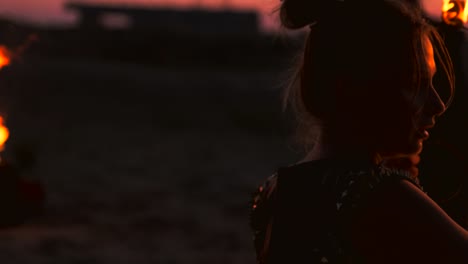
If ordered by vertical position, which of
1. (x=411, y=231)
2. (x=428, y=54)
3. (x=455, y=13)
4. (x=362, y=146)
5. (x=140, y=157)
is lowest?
(x=411, y=231)

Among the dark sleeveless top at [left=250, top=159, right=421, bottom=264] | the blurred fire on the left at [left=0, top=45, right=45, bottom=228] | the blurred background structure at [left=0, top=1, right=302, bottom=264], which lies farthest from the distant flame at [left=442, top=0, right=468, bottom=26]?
the blurred fire on the left at [left=0, top=45, right=45, bottom=228]

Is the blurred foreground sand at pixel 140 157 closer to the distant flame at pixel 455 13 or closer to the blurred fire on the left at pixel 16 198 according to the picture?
the blurred fire on the left at pixel 16 198

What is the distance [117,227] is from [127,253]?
3.50ft

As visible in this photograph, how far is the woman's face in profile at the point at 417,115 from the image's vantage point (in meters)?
1.34

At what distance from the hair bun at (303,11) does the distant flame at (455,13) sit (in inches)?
22.0

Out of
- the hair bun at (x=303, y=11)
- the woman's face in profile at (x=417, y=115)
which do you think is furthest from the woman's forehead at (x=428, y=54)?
the hair bun at (x=303, y=11)

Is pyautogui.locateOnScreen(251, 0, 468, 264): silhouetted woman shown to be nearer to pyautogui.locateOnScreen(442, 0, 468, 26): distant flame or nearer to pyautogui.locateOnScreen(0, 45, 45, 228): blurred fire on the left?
pyautogui.locateOnScreen(442, 0, 468, 26): distant flame

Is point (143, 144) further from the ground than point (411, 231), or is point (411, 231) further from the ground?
point (143, 144)

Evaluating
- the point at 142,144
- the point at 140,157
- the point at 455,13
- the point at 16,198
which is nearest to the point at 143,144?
the point at 142,144

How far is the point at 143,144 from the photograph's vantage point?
572 inches

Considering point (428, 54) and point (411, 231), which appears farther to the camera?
point (428, 54)

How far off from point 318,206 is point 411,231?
0.20m

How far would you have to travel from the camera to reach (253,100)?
20.9 m

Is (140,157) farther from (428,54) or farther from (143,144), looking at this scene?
(428,54)
